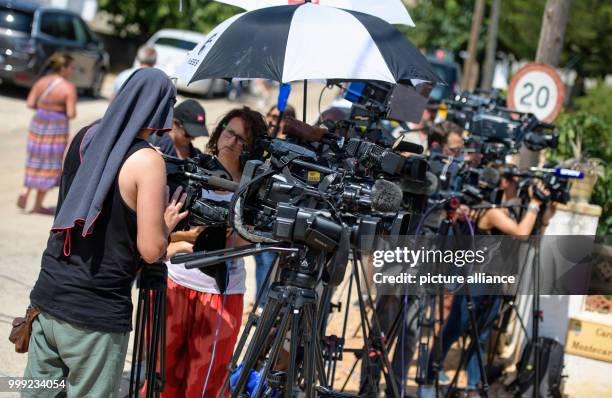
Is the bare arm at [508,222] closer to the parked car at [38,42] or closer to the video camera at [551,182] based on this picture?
the video camera at [551,182]

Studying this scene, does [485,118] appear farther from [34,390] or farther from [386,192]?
[34,390]

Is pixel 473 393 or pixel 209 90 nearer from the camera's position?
pixel 473 393

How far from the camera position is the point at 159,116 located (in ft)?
10.9

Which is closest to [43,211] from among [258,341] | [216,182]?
[216,182]

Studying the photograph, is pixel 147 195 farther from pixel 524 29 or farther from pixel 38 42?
pixel 524 29

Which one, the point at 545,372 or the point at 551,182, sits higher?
the point at 551,182

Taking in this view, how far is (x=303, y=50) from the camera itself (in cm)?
400

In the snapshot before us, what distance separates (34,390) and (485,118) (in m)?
4.03

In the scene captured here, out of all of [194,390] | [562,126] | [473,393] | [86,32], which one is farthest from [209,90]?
[194,390]

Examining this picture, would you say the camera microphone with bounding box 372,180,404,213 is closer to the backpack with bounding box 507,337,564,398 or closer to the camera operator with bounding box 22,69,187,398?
the camera operator with bounding box 22,69,187,398

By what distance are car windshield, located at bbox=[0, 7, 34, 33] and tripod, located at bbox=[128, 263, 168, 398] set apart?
527 inches

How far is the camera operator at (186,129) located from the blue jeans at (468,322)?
2.23 metres

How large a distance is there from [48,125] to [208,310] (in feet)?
18.3

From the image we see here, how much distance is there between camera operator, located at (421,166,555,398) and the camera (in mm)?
5809
